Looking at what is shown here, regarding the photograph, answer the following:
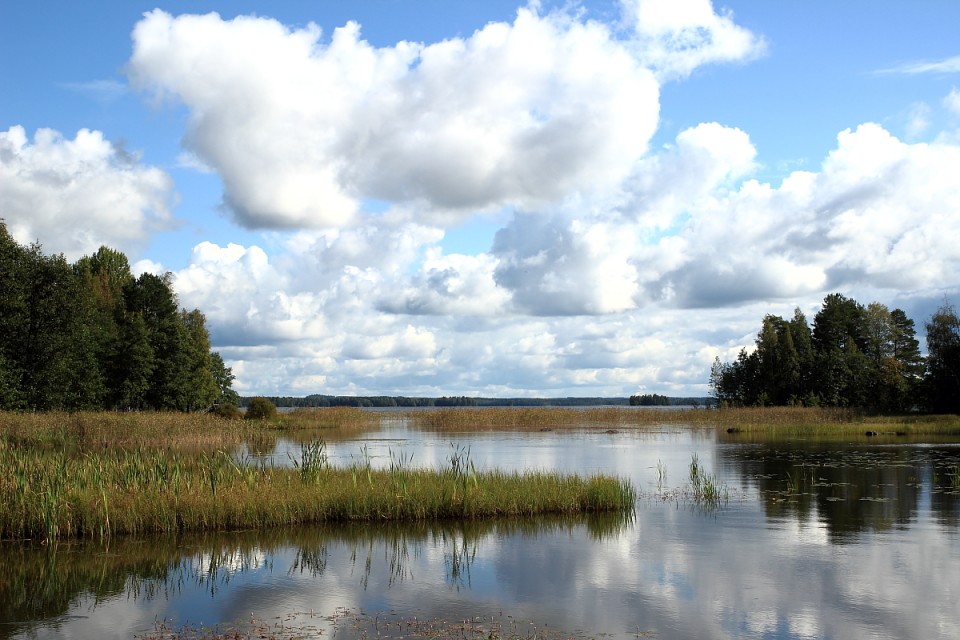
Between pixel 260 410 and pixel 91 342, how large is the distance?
14.8 metres

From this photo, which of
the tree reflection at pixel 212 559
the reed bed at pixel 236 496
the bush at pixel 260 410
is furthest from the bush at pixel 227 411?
the tree reflection at pixel 212 559

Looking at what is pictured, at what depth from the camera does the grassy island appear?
17.5 meters

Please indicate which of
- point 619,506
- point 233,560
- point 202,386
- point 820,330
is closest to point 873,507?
point 619,506

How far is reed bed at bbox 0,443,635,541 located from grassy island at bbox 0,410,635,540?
1.0 inches

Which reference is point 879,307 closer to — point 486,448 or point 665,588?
point 486,448

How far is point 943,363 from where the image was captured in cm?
6925

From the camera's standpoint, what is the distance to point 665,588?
46.3ft

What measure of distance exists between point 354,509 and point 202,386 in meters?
52.5

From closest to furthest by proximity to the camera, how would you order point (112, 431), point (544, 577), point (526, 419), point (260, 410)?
point (544, 577), point (112, 431), point (260, 410), point (526, 419)

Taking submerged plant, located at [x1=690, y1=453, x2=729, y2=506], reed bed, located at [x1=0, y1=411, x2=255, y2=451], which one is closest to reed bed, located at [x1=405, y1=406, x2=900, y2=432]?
reed bed, located at [x1=0, y1=411, x2=255, y2=451]

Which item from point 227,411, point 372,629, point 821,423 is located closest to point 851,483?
point 372,629

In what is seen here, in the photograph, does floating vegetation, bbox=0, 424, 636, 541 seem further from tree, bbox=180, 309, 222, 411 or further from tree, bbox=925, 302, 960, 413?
tree, bbox=925, 302, 960, 413

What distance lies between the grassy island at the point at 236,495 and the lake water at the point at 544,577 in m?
0.58

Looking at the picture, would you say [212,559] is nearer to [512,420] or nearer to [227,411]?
[227,411]
